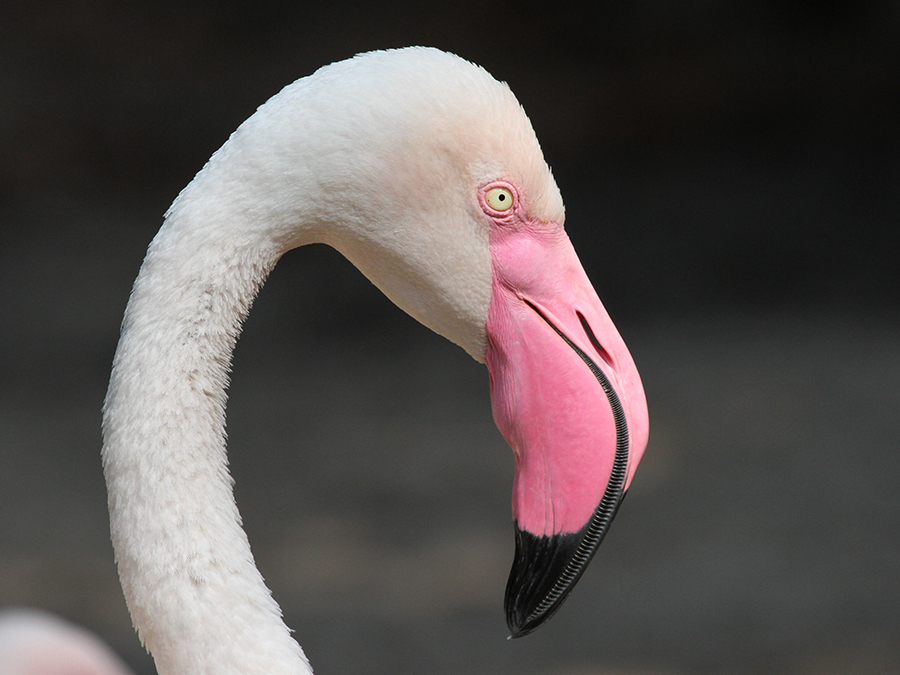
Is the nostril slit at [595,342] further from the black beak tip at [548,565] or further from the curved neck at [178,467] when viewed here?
the curved neck at [178,467]

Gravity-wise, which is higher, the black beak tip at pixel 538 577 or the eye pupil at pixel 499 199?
the eye pupil at pixel 499 199

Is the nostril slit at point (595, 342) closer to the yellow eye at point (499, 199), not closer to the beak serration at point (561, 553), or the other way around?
the beak serration at point (561, 553)

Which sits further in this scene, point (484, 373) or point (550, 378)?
point (484, 373)

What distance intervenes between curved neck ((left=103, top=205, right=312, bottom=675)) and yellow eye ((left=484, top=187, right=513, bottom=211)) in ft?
0.85

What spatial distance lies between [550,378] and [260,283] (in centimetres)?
35

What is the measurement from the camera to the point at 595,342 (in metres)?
1.13

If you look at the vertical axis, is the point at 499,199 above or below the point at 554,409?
above

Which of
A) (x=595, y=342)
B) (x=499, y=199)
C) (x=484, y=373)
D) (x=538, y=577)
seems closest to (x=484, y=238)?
(x=499, y=199)

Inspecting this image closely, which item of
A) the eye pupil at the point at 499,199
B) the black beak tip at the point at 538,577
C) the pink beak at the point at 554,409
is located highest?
the eye pupil at the point at 499,199

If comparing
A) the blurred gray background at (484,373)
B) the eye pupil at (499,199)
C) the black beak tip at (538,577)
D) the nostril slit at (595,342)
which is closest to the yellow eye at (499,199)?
the eye pupil at (499,199)

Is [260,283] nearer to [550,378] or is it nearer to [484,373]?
[550,378]

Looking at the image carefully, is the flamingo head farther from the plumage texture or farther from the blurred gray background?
the blurred gray background

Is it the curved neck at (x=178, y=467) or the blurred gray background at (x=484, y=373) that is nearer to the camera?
the curved neck at (x=178, y=467)

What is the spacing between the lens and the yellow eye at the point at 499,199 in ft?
3.61
